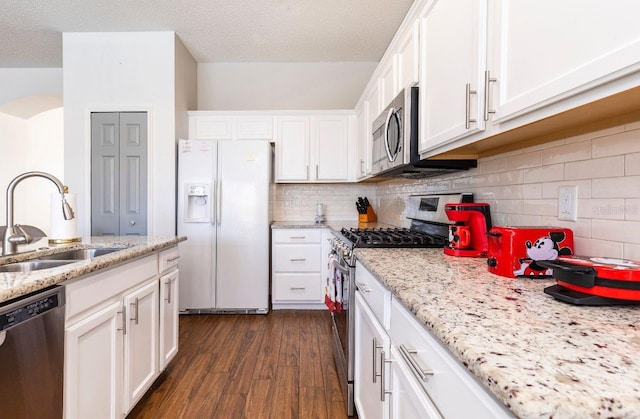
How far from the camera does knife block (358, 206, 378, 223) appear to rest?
3902mm

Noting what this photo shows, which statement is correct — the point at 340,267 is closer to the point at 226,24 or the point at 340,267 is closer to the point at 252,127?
the point at 252,127

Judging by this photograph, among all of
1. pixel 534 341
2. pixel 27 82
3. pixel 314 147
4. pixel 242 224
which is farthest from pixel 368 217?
pixel 27 82

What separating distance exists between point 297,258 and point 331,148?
124 cm

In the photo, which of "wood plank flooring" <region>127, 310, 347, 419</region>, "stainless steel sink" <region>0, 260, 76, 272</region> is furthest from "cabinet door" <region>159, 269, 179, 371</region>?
"stainless steel sink" <region>0, 260, 76, 272</region>

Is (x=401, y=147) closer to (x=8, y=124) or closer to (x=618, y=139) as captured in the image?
(x=618, y=139)

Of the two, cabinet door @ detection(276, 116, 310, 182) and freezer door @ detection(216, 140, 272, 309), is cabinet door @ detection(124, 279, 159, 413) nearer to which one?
freezer door @ detection(216, 140, 272, 309)

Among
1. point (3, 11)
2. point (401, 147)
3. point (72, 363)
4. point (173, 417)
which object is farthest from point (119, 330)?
point (3, 11)

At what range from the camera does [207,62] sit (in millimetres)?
3979

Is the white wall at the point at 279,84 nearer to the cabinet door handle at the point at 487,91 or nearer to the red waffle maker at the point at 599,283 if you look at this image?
the cabinet door handle at the point at 487,91

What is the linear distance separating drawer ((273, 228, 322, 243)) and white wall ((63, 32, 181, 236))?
3.32ft

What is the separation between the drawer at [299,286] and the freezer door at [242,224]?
134mm

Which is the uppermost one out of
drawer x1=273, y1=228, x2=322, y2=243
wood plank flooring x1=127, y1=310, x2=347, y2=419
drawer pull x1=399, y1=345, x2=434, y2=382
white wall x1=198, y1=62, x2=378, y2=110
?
white wall x1=198, y1=62, x2=378, y2=110

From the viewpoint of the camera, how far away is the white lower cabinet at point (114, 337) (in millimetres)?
1246

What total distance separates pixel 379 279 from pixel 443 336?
526mm
